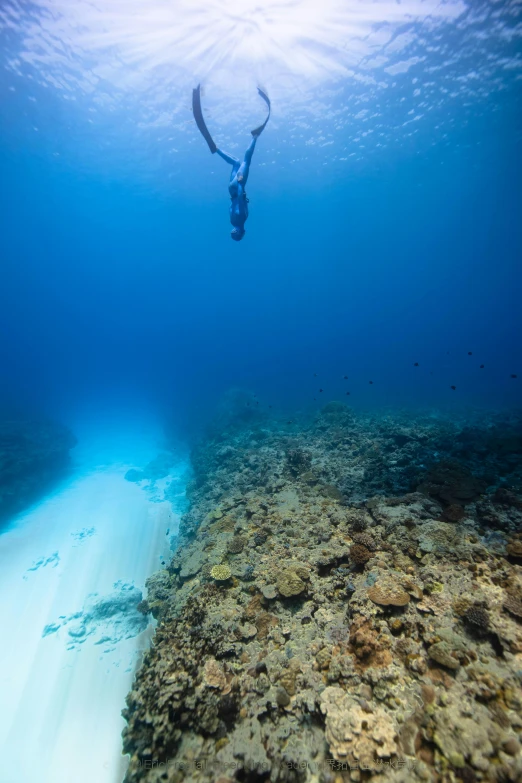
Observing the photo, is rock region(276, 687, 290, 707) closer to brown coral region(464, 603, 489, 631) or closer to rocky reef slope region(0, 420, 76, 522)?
brown coral region(464, 603, 489, 631)

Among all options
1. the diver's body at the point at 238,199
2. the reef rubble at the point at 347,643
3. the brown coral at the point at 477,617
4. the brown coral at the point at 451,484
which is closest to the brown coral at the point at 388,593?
the reef rubble at the point at 347,643

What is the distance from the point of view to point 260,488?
1126 cm

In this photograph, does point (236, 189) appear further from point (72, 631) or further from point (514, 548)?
point (72, 631)

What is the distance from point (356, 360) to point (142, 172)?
98.0 meters

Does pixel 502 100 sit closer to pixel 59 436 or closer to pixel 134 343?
pixel 59 436

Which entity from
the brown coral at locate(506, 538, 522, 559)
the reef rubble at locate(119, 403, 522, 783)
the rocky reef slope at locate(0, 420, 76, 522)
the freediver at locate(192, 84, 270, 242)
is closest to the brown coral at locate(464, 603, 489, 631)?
the reef rubble at locate(119, 403, 522, 783)

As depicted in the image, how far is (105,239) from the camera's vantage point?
255 feet

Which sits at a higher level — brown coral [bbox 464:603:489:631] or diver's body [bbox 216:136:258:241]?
diver's body [bbox 216:136:258:241]

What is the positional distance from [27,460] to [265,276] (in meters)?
120

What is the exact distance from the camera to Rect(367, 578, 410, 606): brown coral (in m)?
4.85

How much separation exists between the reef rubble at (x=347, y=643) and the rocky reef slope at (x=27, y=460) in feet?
53.0

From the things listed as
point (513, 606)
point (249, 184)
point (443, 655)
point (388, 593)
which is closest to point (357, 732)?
point (443, 655)

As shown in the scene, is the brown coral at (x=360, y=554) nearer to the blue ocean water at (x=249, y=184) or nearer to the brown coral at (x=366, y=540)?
the brown coral at (x=366, y=540)

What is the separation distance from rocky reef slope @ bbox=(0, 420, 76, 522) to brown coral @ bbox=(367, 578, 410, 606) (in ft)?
72.0
